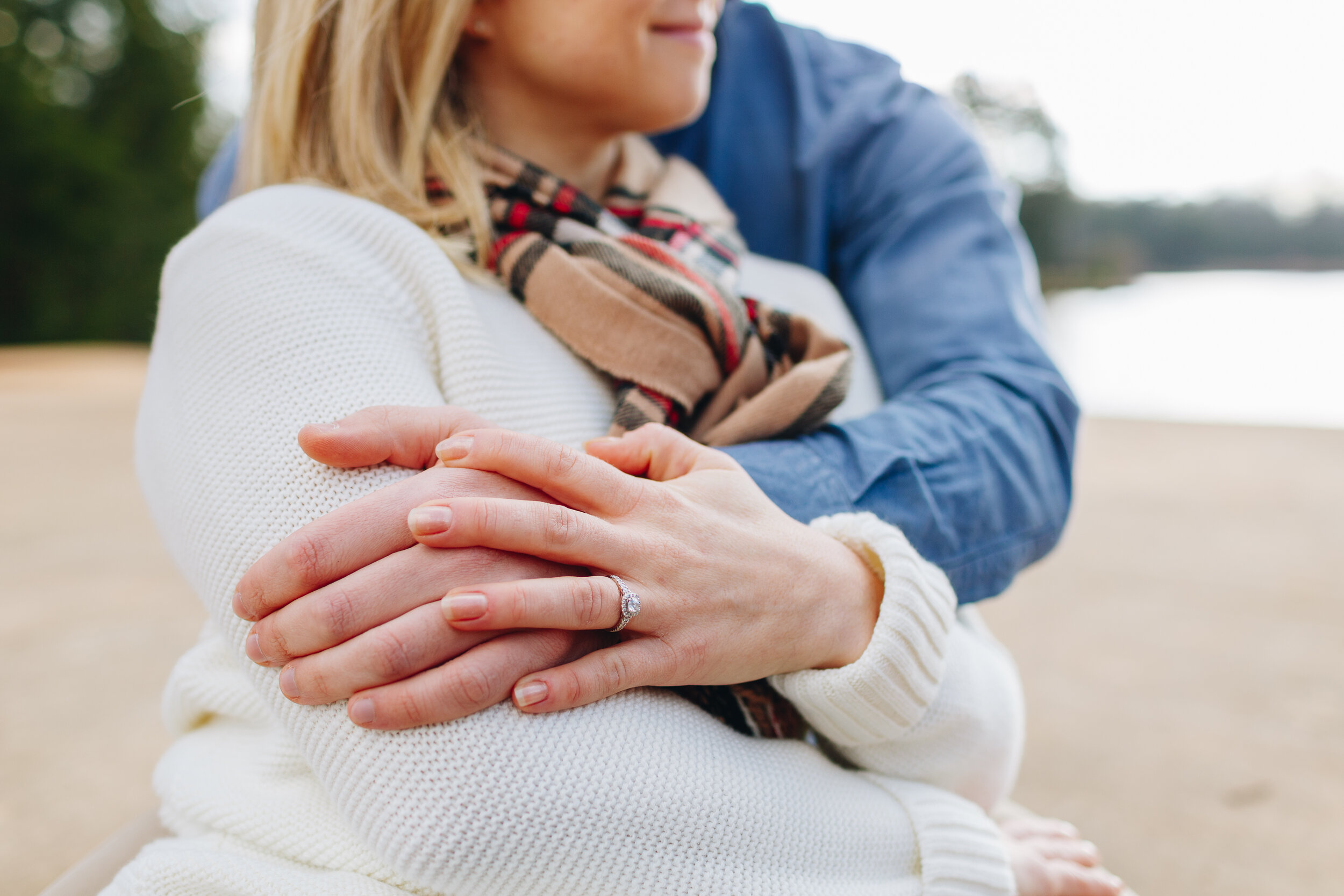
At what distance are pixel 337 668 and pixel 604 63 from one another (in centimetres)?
85

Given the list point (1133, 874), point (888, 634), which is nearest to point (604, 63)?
point (888, 634)

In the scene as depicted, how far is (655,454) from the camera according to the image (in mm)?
827

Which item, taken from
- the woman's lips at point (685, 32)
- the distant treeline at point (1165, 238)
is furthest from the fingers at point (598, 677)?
the distant treeline at point (1165, 238)

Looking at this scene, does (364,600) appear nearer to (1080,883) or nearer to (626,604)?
(626,604)

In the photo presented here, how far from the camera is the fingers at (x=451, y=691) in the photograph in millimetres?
633

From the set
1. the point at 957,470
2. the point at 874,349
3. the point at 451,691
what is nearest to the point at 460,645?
the point at 451,691

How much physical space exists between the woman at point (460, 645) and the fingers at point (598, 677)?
0.01m

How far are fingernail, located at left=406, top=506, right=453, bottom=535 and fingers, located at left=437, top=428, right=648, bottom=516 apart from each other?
6cm

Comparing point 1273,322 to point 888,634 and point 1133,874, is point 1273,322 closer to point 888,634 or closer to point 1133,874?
point 1133,874

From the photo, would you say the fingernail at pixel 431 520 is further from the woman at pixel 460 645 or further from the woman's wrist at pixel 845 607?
the woman's wrist at pixel 845 607

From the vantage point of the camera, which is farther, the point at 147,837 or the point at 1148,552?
the point at 1148,552

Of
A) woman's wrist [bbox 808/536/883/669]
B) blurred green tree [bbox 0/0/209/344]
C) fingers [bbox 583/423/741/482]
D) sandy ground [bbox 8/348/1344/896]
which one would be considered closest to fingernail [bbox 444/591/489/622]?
fingers [bbox 583/423/741/482]

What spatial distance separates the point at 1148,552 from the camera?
3258 mm

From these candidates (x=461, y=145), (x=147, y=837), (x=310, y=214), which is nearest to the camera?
(x=310, y=214)
